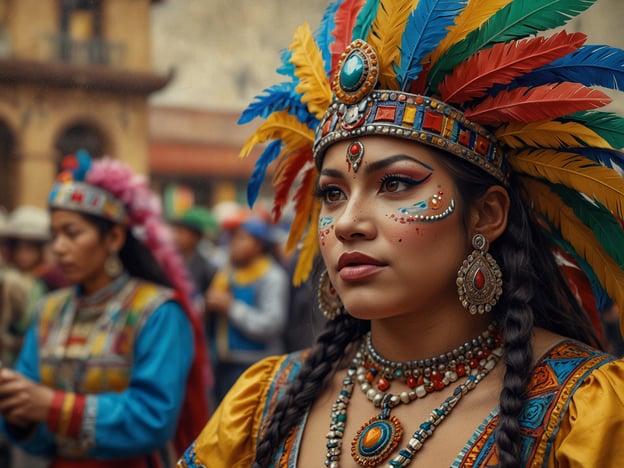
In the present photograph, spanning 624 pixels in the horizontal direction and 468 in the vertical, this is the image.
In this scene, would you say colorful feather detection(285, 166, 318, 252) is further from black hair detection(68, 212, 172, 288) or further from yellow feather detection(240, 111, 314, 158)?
black hair detection(68, 212, 172, 288)

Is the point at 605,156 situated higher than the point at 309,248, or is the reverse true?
the point at 605,156

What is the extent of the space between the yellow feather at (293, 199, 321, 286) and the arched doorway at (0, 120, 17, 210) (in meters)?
5.46

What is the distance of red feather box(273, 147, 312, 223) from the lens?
7.68ft

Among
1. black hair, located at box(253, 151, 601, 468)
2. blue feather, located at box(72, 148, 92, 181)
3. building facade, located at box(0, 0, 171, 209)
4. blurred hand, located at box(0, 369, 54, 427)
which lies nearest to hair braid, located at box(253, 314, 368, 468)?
black hair, located at box(253, 151, 601, 468)

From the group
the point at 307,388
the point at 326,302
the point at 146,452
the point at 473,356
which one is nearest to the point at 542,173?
the point at 473,356

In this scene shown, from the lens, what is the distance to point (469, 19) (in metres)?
1.95

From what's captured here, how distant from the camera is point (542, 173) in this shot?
197cm

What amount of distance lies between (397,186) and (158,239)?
2.41 meters

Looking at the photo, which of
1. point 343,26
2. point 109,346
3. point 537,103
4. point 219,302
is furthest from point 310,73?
point 219,302

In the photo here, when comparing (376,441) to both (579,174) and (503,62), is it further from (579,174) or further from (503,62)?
(503,62)

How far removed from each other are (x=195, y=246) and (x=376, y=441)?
19.5 feet

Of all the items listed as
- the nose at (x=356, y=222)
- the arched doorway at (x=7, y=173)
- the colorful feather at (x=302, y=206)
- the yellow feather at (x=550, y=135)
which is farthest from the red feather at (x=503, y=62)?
the arched doorway at (x=7, y=173)

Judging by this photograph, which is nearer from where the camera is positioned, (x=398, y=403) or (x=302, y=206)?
(x=398, y=403)

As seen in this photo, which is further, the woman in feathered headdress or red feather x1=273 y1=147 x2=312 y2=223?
red feather x1=273 y1=147 x2=312 y2=223
